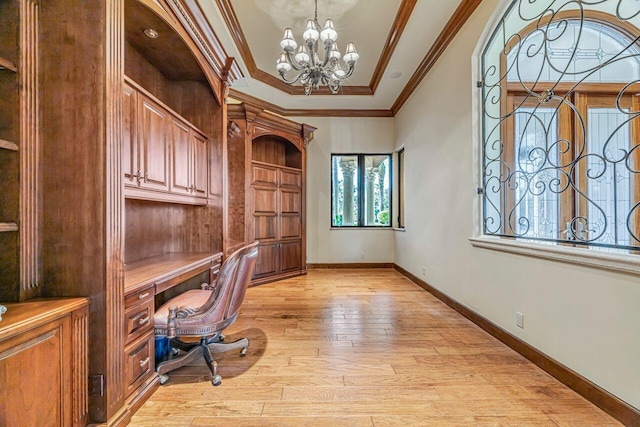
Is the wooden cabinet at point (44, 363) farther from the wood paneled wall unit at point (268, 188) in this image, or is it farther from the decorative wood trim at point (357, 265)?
the decorative wood trim at point (357, 265)

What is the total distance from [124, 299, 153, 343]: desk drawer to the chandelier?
2569mm

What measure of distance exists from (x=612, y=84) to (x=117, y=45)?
420 cm

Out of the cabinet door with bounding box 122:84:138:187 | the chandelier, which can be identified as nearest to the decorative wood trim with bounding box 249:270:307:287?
the cabinet door with bounding box 122:84:138:187

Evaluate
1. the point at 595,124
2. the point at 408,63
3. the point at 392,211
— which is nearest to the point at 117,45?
the point at 408,63

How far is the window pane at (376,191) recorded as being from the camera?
5.98 meters

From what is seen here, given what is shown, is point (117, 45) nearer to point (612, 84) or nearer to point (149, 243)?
point (149, 243)

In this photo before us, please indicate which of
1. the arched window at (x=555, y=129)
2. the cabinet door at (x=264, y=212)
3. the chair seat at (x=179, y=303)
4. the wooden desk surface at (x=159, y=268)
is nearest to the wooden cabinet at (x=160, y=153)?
the wooden desk surface at (x=159, y=268)

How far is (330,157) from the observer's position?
5910 millimetres

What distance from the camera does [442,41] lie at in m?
3.46

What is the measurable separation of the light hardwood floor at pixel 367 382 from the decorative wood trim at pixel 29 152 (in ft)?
3.24

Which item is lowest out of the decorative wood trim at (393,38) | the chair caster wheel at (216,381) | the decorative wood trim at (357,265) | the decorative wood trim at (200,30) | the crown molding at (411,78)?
the chair caster wheel at (216,381)

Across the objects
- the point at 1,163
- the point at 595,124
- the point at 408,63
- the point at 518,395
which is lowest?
the point at 518,395

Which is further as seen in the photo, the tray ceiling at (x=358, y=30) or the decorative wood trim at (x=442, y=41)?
the tray ceiling at (x=358, y=30)

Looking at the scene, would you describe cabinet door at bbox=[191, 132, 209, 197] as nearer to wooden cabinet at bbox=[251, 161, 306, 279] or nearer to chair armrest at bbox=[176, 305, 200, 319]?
wooden cabinet at bbox=[251, 161, 306, 279]
